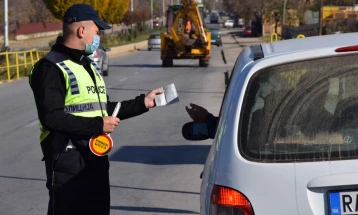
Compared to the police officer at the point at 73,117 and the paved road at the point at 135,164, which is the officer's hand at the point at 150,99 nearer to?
the police officer at the point at 73,117

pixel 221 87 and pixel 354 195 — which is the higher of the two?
pixel 354 195

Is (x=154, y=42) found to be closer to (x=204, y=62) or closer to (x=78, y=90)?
(x=204, y=62)

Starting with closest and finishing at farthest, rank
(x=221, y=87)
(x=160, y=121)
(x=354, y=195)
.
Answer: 1. (x=354, y=195)
2. (x=160, y=121)
3. (x=221, y=87)

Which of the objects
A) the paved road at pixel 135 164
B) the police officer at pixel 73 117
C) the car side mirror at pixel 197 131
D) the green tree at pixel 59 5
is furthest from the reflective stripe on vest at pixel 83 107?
the green tree at pixel 59 5

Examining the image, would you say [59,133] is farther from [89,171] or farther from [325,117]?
[325,117]

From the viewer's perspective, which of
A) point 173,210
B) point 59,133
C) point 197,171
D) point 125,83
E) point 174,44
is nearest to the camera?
point 59,133

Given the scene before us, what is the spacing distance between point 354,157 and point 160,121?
1192 cm

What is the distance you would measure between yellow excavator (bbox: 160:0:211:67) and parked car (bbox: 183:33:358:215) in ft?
101

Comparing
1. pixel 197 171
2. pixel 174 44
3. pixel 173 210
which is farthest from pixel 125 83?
pixel 173 210

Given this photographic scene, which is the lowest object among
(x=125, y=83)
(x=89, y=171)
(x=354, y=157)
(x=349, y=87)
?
(x=125, y=83)

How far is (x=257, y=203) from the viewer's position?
348 cm

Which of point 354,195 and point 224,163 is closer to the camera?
point 354,195

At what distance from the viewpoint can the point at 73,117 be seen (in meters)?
4.34

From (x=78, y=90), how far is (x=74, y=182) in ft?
1.76
